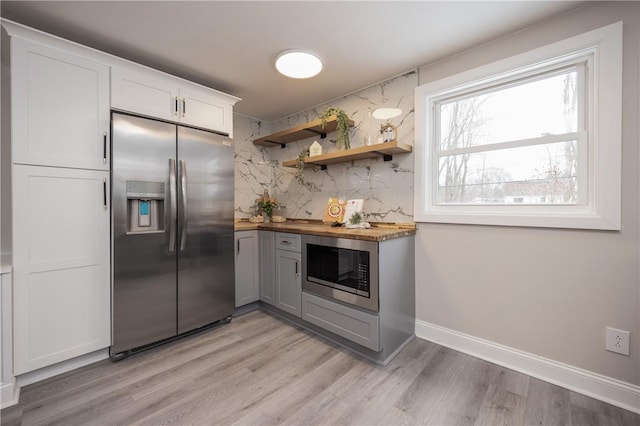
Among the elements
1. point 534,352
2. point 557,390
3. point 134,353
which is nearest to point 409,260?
point 534,352

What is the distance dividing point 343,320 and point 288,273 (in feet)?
2.43

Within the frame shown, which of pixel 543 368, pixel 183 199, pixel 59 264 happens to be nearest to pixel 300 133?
pixel 183 199

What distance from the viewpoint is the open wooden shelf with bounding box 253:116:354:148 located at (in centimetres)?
289

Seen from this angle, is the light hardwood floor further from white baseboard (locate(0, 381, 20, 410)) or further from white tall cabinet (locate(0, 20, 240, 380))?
white tall cabinet (locate(0, 20, 240, 380))

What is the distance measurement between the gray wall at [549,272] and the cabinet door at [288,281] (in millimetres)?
1127

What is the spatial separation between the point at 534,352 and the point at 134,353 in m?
2.97

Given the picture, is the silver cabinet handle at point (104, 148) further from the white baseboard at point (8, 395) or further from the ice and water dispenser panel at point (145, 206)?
the white baseboard at point (8, 395)

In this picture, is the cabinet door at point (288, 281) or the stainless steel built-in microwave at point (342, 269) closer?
the stainless steel built-in microwave at point (342, 269)

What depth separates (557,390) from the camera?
5.58 feet

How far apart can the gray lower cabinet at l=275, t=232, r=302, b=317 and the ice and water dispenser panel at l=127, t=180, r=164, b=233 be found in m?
1.07

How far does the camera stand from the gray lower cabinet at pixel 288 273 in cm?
255

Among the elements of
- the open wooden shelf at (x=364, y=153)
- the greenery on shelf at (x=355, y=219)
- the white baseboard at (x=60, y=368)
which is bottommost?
the white baseboard at (x=60, y=368)

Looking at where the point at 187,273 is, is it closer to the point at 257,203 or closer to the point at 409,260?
the point at 257,203

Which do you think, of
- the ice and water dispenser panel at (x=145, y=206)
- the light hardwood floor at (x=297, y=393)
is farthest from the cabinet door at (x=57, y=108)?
the light hardwood floor at (x=297, y=393)
